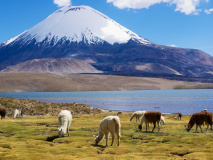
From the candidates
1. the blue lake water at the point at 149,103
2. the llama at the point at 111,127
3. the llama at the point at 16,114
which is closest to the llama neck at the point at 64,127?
the llama at the point at 111,127

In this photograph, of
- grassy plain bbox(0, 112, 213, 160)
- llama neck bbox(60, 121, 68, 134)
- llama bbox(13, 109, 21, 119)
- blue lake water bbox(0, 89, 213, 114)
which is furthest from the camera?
blue lake water bbox(0, 89, 213, 114)

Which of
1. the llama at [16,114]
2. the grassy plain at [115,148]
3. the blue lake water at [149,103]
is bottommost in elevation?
the grassy plain at [115,148]

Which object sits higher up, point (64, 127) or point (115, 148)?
point (64, 127)

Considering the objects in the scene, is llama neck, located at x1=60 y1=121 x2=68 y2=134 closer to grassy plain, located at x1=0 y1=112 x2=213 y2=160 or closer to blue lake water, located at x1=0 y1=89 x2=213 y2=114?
grassy plain, located at x1=0 y1=112 x2=213 y2=160

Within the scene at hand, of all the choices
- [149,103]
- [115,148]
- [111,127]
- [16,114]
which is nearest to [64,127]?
[111,127]

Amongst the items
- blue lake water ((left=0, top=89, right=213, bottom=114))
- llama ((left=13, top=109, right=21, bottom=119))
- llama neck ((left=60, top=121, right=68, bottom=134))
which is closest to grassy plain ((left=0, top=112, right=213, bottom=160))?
llama neck ((left=60, top=121, right=68, bottom=134))

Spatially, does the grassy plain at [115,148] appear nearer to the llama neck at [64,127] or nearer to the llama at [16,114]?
the llama neck at [64,127]

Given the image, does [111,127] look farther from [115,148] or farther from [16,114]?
[16,114]

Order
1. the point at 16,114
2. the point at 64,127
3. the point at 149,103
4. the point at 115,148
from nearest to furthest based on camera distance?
the point at 115,148, the point at 64,127, the point at 16,114, the point at 149,103

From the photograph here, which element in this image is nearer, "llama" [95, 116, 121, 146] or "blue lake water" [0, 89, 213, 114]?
"llama" [95, 116, 121, 146]

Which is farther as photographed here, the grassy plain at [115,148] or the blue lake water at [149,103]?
the blue lake water at [149,103]

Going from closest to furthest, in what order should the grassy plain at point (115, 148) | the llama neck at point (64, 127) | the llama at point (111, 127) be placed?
the grassy plain at point (115, 148)
the llama at point (111, 127)
the llama neck at point (64, 127)

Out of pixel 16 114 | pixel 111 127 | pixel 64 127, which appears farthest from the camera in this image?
pixel 16 114

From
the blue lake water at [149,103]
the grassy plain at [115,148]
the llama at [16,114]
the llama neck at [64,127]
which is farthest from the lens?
the blue lake water at [149,103]
